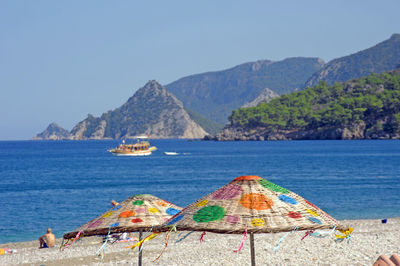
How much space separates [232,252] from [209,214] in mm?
9505

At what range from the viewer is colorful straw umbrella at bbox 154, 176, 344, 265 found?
8.54 meters

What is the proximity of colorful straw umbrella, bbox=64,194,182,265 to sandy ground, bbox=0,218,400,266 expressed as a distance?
4.94 meters

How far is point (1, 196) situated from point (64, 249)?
3208cm

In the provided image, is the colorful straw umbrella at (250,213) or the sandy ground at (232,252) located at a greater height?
the colorful straw umbrella at (250,213)

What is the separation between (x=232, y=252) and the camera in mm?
18031

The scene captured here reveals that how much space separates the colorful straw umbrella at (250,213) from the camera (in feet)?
28.0

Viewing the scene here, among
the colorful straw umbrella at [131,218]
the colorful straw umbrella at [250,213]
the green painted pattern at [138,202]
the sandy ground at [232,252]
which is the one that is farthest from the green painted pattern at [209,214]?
the sandy ground at [232,252]

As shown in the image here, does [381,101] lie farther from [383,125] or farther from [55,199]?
[55,199]

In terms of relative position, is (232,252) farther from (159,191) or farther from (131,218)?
(159,191)

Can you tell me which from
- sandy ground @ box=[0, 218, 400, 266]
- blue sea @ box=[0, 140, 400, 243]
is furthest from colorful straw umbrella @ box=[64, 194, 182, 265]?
blue sea @ box=[0, 140, 400, 243]

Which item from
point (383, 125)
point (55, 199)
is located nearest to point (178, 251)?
point (55, 199)

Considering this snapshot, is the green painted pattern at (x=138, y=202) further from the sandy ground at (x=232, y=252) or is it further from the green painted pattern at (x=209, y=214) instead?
the sandy ground at (x=232, y=252)

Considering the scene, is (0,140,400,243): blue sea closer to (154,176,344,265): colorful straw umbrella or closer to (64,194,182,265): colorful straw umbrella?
(64,194,182,265): colorful straw umbrella

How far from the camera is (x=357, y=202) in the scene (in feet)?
126
